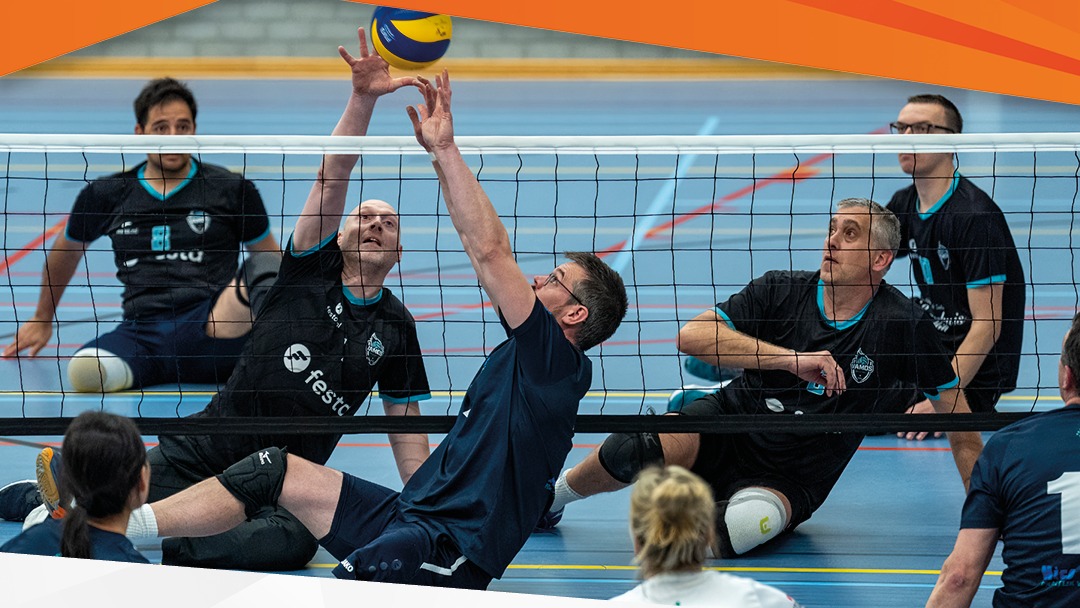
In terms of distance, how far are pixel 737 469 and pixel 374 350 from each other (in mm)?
1655

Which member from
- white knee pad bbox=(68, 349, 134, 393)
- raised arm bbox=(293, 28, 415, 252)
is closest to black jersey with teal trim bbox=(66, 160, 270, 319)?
white knee pad bbox=(68, 349, 134, 393)

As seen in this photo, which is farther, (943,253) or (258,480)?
(943,253)

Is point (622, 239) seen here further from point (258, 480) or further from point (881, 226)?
point (258, 480)

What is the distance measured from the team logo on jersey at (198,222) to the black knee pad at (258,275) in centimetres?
32

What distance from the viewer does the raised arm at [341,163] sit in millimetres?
3949

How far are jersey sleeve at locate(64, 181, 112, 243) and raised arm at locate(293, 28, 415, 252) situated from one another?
206 cm

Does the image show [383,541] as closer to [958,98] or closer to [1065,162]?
[1065,162]

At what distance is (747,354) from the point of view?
13.9 ft

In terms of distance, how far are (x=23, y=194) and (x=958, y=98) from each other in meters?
13.0

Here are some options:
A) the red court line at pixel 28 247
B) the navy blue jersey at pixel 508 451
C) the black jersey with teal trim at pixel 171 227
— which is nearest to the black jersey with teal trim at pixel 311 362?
the navy blue jersey at pixel 508 451

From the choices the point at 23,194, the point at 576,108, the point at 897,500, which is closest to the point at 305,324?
the point at 897,500

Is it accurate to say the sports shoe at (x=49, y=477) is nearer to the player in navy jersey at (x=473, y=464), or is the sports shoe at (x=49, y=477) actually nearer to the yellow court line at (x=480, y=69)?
the player in navy jersey at (x=473, y=464)

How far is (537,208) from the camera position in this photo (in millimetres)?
10672

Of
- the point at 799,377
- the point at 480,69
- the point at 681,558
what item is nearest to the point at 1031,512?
the point at 681,558
